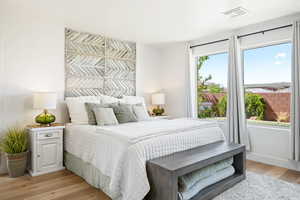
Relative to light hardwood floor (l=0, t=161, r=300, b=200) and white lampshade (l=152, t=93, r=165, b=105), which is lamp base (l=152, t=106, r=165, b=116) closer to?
white lampshade (l=152, t=93, r=165, b=105)

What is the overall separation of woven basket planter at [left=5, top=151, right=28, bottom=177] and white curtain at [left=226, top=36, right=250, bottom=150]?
3521mm

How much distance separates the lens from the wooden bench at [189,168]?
1.87 metres

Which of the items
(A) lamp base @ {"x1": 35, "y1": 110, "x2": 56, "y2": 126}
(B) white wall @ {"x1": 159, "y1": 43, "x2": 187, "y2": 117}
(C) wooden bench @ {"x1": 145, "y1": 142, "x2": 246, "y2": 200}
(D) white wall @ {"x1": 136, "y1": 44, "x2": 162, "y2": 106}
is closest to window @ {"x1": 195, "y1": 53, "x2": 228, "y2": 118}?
(B) white wall @ {"x1": 159, "y1": 43, "x2": 187, "y2": 117}

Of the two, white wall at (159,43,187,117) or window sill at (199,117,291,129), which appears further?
white wall at (159,43,187,117)

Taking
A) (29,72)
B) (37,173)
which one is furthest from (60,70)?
(37,173)

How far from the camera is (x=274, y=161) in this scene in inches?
133

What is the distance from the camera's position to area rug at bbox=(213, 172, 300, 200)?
228 cm

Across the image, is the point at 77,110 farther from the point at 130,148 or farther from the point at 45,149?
the point at 130,148

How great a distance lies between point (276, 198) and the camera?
226 cm

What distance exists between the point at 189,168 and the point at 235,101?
7.12 feet

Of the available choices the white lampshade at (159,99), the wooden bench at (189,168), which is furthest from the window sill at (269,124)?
the white lampshade at (159,99)

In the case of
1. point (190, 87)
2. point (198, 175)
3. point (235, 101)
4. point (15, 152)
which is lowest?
point (198, 175)

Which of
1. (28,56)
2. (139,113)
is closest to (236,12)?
(139,113)

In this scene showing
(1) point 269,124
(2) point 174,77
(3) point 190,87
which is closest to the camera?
(1) point 269,124
